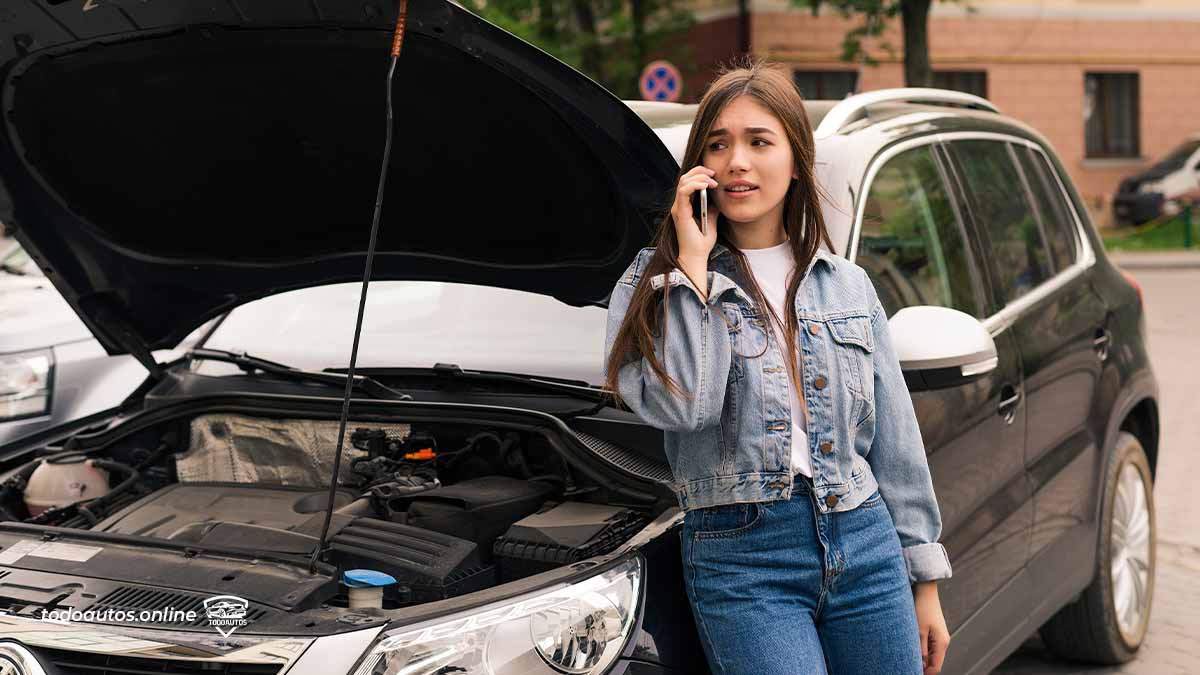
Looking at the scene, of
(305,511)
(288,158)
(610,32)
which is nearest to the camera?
(305,511)

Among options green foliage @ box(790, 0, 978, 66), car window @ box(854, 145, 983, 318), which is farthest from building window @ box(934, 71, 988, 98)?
car window @ box(854, 145, 983, 318)

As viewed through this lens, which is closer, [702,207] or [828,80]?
[702,207]

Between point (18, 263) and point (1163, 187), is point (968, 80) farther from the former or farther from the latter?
point (18, 263)

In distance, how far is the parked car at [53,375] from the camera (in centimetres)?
566

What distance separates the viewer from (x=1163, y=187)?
24656 mm

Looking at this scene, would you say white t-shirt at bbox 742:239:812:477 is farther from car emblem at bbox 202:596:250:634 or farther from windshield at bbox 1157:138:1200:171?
windshield at bbox 1157:138:1200:171

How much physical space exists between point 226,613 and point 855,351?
46.8 inches

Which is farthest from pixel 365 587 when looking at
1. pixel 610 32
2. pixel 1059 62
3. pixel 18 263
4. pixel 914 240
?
pixel 1059 62

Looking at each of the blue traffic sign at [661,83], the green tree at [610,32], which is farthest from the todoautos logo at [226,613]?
the green tree at [610,32]

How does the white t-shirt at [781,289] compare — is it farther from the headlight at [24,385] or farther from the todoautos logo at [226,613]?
the headlight at [24,385]

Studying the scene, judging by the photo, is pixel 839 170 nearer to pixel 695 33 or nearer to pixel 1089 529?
pixel 1089 529

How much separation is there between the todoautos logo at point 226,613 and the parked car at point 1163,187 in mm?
24650

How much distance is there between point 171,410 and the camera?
3598 millimetres

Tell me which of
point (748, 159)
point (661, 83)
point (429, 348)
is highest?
point (661, 83)
